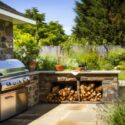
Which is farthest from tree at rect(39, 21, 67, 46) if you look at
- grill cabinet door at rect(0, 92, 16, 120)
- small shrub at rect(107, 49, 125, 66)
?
grill cabinet door at rect(0, 92, 16, 120)

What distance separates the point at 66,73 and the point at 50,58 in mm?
3387

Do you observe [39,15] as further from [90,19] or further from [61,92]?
[61,92]

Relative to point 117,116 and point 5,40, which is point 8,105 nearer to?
point 5,40

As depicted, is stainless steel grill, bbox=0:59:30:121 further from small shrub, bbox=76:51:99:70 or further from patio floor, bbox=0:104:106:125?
small shrub, bbox=76:51:99:70

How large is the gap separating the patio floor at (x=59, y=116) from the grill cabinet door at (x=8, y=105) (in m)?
0.15

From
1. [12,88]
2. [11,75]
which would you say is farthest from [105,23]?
[12,88]

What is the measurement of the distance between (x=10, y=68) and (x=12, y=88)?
0.57m

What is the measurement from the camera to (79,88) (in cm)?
1256

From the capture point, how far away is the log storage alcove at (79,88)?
12.3 m

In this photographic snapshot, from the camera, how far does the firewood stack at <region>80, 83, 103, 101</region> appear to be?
12.5 metres

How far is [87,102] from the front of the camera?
12258 mm

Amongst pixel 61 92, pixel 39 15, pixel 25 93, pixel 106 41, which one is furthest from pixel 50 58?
pixel 39 15

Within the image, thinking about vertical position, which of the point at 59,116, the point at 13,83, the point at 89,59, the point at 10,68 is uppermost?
the point at 89,59

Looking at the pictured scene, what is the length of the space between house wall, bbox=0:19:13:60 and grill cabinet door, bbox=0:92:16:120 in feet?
6.22
